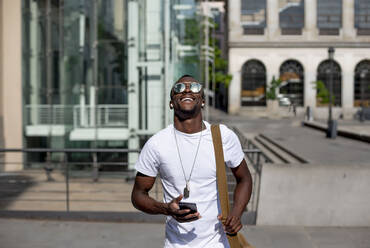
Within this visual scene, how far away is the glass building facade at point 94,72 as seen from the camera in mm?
18500

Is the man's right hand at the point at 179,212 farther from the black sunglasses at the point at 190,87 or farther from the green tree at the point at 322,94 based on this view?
the green tree at the point at 322,94

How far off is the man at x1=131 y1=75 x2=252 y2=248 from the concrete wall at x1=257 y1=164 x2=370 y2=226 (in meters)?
4.81

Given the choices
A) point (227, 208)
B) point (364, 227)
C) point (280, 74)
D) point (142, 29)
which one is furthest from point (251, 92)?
point (227, 208)

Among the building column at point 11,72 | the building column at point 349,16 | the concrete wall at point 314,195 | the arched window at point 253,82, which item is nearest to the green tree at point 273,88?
the arched window at point 253,82

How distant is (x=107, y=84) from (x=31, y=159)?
4.29 metres

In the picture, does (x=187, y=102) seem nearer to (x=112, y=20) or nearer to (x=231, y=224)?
(x=231, y=224)

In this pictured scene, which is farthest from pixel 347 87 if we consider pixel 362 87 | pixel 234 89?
pixel 234 89

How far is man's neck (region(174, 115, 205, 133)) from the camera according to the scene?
329 centimetres

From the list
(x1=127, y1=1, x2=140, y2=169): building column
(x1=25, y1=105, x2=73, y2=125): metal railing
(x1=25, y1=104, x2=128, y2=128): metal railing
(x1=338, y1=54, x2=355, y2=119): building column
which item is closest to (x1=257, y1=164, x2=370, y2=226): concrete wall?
(x1=127, y1=1, x2=140, y2=169): building column

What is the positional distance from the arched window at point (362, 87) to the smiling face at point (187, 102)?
54305 mm

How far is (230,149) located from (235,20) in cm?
6348

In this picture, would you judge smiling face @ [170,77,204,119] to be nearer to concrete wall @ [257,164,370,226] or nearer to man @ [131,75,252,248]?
man @ [131,75,252,248]

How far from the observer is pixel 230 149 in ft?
11.1

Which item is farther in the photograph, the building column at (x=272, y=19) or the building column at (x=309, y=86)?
the building column at (x=309, y=86)
